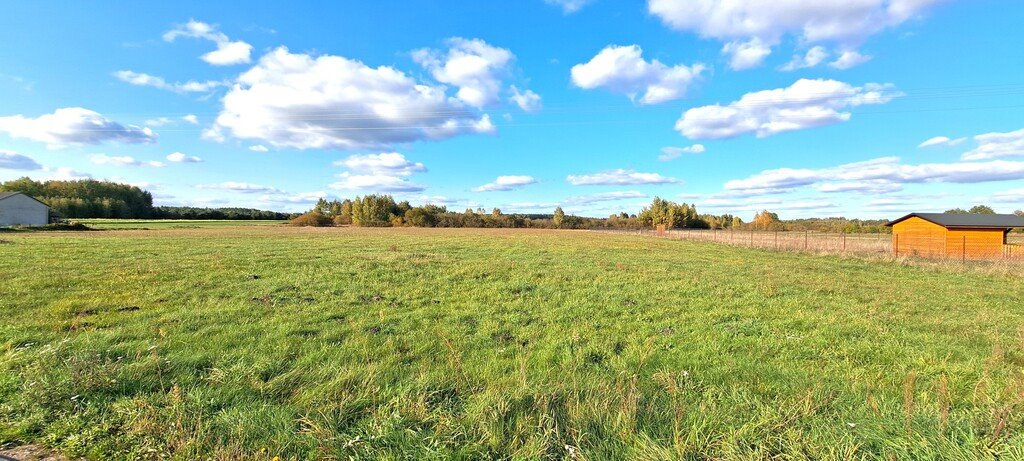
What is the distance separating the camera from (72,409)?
3.59m

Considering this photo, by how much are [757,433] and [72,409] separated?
18.9 ft

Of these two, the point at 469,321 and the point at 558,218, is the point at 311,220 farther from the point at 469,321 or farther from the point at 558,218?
the point at 469,321

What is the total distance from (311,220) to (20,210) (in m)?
45.3

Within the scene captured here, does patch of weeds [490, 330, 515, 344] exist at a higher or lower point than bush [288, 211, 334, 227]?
lower

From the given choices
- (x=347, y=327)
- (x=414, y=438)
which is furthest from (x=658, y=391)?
(x=347, y=327)

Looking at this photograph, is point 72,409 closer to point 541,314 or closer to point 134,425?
point 134,425

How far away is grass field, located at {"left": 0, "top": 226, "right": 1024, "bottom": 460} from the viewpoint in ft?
10.3

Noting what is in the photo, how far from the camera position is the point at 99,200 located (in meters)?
94.5

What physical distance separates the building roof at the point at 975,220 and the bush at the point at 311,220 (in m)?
103

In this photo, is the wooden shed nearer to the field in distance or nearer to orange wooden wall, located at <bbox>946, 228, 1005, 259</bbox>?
orange wooden wall, located at <bbox>946, 228, 1005, 259</bbox>

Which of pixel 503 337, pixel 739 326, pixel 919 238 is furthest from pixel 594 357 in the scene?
pixel 919 238

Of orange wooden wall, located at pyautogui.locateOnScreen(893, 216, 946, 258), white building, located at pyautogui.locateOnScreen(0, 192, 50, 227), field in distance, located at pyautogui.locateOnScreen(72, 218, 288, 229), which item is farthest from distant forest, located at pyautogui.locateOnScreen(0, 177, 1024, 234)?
orange wooden wall, located at pyautogui.locateOnScreen(893, 216, 946, 258)

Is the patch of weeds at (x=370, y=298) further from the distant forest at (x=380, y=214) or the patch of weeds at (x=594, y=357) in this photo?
the distant forest at (x=380, y=214)

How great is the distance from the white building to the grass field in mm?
72269
